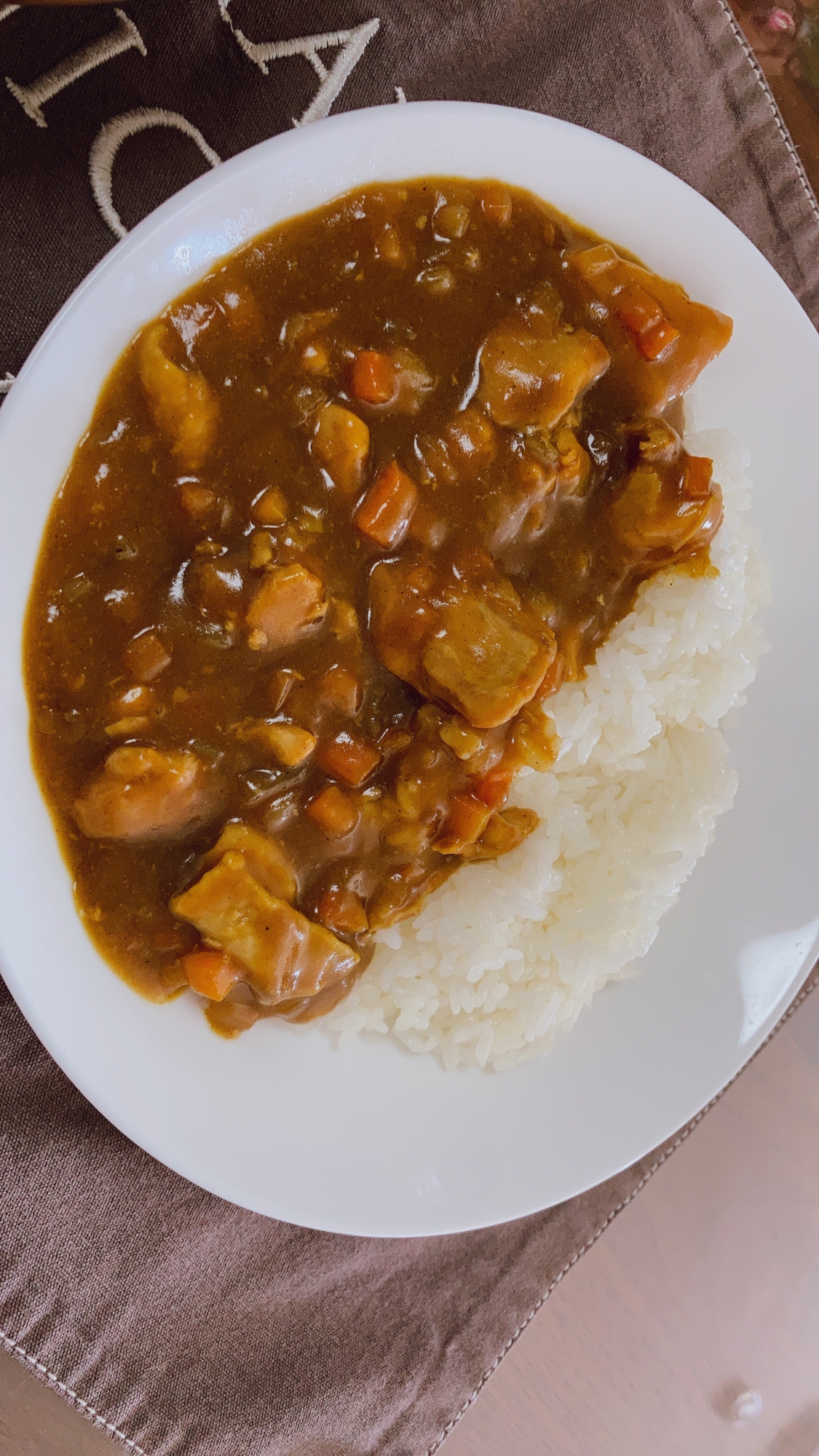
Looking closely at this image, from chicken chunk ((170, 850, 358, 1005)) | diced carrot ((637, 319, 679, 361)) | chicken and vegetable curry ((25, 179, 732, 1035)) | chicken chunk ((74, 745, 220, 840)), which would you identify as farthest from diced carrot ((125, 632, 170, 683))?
diced carrot ((637, 319, 679, 361))

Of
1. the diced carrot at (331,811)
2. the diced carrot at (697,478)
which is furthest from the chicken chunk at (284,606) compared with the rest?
the diced carrot at (697,478)

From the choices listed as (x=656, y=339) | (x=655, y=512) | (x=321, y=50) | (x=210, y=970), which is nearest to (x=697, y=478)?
(x=655, y=512)

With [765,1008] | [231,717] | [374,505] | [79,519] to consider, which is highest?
[79,519]

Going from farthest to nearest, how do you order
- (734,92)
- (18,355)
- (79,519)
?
(734,92), (18,355), (79,519)

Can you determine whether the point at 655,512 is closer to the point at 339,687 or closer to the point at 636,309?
the point at 636,309

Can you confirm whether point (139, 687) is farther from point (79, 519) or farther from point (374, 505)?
point (374, 505)

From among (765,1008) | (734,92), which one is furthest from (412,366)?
(765,1008)

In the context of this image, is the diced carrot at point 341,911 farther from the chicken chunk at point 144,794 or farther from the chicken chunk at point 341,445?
the chicken chunk at point 341,445
